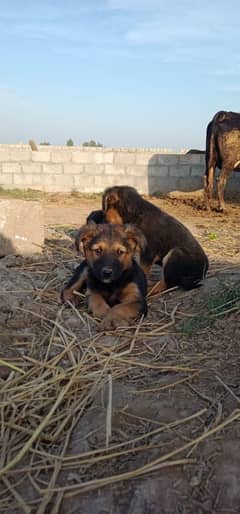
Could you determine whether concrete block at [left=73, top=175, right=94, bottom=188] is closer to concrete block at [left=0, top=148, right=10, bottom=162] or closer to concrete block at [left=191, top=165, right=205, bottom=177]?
concrete block at [left=0, top=148, right=10, bottom=162]

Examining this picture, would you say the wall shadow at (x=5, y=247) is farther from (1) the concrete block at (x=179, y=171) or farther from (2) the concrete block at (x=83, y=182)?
(1) the concrete block at (x=179, y=171)

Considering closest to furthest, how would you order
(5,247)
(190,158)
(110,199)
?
(110,199)
(5,247)
(190,158)

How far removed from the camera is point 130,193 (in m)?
5.94

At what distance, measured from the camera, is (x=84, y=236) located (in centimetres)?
455

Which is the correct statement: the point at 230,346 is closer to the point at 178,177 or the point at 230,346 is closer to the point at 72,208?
the point at 72,208

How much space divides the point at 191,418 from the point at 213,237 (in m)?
6.19

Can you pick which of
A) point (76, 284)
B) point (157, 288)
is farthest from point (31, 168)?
point (76, 284)

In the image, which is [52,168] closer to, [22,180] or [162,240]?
[22,180]

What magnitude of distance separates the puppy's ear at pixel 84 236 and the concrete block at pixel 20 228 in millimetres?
2048

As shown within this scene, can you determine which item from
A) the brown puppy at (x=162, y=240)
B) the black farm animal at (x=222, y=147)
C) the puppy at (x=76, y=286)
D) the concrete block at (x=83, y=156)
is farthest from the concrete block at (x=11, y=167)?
the puppy at (x=76, y=286)

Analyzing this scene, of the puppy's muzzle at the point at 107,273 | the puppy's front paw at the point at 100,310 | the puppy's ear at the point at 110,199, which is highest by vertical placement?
the puppy's ear at the point at 110,199

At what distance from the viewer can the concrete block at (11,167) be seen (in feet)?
50.3

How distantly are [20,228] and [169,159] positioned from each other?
30.4 feet

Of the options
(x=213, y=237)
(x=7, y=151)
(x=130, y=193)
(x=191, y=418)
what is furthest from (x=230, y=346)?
(x=7, y=151)
